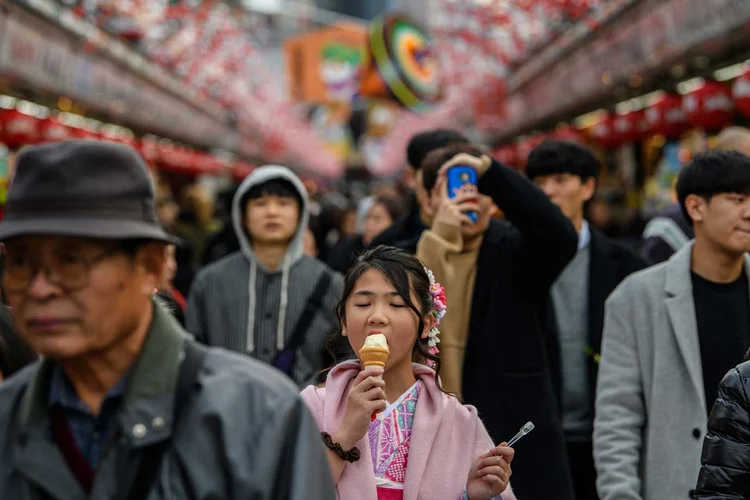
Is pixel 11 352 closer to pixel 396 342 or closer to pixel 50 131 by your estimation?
pixel 396 342

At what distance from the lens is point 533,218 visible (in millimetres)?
4238

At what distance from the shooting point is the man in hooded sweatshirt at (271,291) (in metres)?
5.32

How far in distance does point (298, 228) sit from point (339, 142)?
9171 cm

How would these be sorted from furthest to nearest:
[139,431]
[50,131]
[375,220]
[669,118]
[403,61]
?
[403,61]
[50,131]
[669,118]
[375,220]
[139,431]

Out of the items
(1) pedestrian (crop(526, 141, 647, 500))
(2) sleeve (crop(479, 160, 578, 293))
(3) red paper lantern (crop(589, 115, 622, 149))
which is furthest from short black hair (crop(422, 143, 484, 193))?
(3) red paper lantern (crop(589, 115, 622, 149))

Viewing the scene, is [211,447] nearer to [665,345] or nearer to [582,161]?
[665,345]

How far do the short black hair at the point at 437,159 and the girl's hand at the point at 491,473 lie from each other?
174 cm

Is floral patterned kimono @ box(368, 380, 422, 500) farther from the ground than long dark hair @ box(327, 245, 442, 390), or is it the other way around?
long dark hair @ box(327, 245, 442, 390)

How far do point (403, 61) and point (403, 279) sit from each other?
34.9 metres

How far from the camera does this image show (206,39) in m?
24.3

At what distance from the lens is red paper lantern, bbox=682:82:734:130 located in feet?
35.9

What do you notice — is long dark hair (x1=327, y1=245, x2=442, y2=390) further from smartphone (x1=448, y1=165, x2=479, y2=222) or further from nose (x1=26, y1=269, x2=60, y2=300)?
nose (x1=26, y1=269, x2=60, y2=300)

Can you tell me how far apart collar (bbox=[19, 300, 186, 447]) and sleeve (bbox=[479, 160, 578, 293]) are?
2.23 m

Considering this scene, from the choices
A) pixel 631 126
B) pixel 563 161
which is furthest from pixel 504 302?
pixel 631 126
